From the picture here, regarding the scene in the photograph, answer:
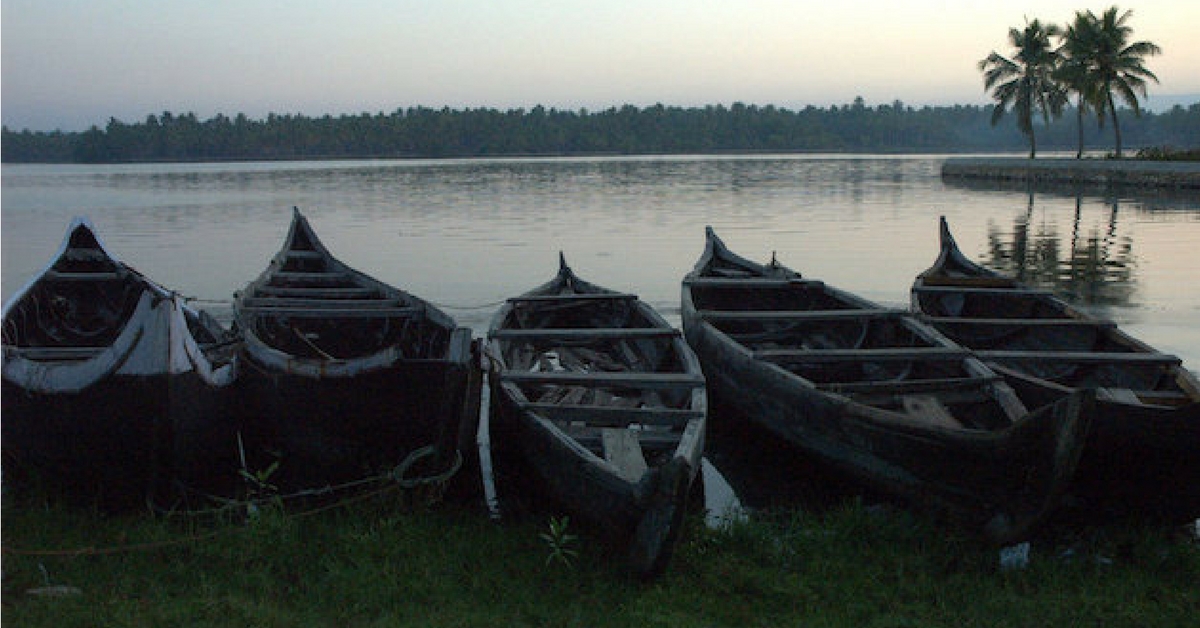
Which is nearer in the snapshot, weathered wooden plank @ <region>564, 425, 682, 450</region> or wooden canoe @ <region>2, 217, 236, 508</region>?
wooden canoe @ <region>2, 217, 236, 508</region>

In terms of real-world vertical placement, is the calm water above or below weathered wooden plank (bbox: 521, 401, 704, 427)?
below

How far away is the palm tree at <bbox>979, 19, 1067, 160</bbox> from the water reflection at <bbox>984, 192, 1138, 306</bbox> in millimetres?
37088

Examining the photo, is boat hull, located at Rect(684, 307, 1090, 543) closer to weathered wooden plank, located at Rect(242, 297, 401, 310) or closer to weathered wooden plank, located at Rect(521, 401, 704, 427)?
weathered wooden plank, located at Rect(521, 401, 704, 427)

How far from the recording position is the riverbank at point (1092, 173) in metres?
46.7

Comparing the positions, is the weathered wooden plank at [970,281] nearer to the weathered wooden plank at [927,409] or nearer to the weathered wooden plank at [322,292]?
the weathered wooden plank at [927,409]

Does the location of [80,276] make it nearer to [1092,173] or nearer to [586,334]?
[586,334]

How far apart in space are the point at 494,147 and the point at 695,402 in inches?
6812

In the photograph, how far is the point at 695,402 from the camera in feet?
26.0

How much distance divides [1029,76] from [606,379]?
228ft

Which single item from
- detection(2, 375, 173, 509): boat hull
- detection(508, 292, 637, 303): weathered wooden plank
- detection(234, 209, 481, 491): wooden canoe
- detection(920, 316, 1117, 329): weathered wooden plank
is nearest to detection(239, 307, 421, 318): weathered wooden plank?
detection(234, 209, 481, 491): wooden canoe

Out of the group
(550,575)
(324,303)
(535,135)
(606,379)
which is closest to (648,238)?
(324,303)

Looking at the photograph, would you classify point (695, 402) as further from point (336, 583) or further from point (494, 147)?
point (494, 147)

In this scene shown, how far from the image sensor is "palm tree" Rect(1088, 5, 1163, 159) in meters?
54.8

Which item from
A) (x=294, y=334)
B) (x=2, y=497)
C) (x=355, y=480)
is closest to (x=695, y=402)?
(x=355, y=480)
